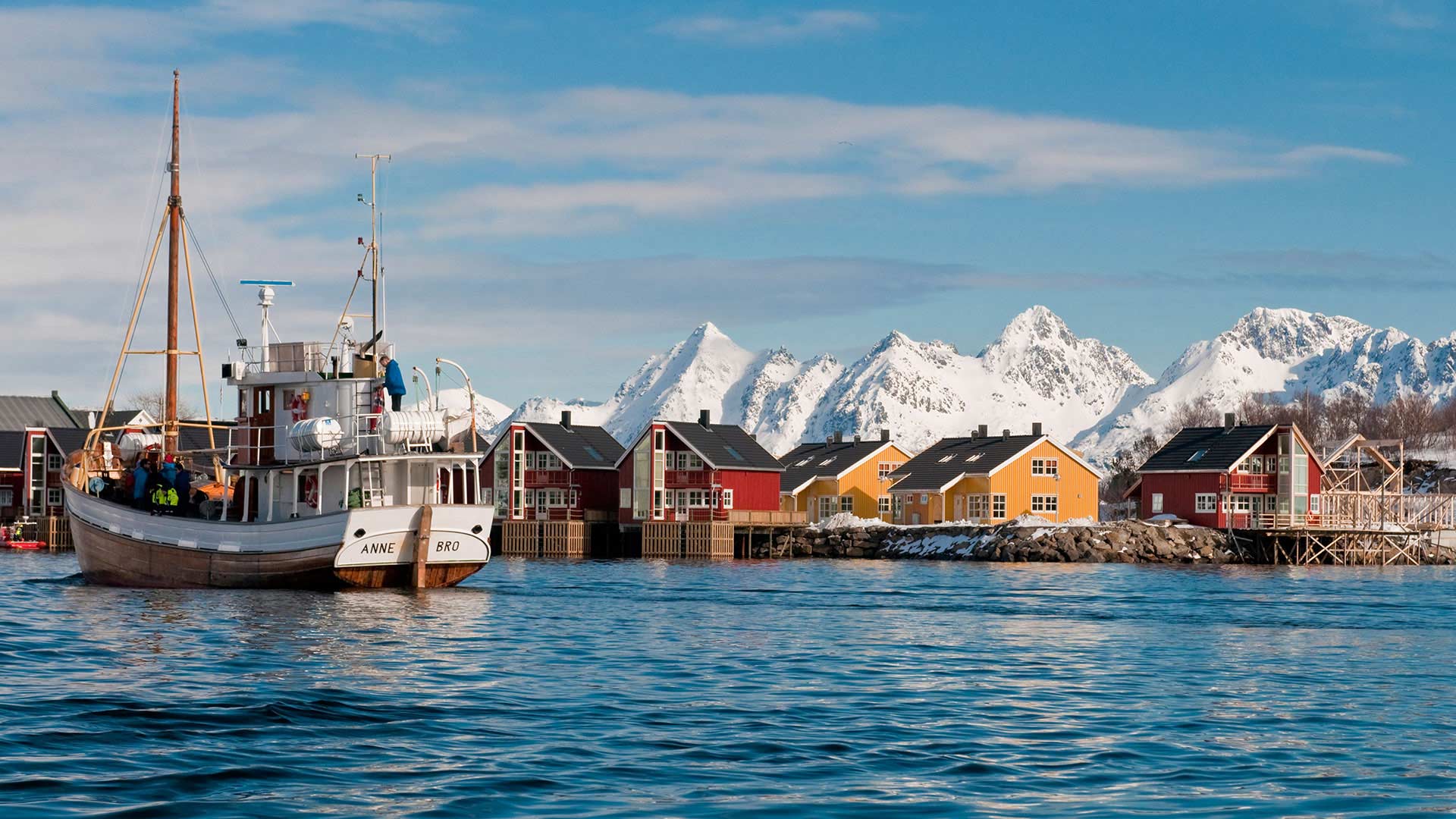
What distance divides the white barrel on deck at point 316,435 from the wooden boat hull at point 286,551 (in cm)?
204

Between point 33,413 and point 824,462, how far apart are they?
5970 centimetres

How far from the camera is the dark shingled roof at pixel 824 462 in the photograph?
349 ft

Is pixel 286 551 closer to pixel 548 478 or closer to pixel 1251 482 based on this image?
pixel 548 478

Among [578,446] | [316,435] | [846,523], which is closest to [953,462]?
[846,523]

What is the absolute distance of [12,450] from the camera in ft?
344

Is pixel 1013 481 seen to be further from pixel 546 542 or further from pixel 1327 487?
pixel 546 542

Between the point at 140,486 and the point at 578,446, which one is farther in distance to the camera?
the point at 578,446

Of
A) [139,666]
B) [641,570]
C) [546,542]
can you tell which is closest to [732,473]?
[546,542]

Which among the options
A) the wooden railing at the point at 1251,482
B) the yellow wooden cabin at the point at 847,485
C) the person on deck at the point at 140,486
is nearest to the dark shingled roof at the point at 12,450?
the yellow wooden cabin at the point at 847,485

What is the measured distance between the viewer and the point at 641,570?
65625mm

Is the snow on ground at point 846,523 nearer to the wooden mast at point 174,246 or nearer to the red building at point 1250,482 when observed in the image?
the red building at point 1250,482

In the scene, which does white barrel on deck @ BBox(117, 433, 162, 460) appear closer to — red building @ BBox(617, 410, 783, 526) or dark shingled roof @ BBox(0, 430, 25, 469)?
red building @ BBox(617, 410, 783, 526)

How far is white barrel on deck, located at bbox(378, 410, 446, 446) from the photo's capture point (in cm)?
4234

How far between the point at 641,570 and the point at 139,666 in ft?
137
